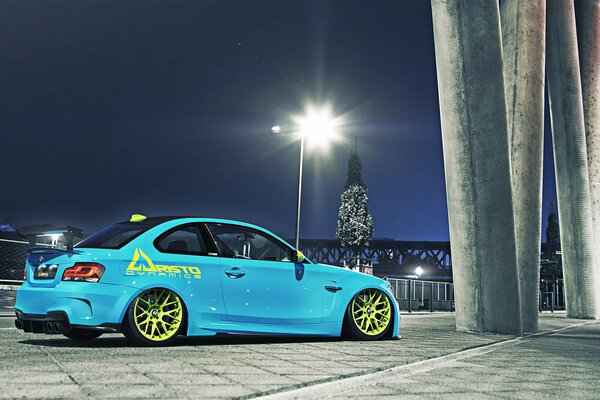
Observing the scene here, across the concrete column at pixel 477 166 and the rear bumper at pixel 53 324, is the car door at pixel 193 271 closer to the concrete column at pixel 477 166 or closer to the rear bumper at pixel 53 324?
the rear bumper at pixel 53 324

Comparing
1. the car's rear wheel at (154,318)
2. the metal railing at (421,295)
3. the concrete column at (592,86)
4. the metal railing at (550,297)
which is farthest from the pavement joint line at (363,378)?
the metal railing at (550,297)

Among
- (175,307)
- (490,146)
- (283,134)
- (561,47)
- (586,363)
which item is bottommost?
(586,363)

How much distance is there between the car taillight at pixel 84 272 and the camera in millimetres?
6578

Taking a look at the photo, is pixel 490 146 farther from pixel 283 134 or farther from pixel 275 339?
pixel 283 134

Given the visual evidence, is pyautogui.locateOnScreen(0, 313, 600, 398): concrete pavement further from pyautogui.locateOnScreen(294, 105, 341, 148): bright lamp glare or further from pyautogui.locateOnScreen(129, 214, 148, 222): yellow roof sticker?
pyautogui.locateOnScreen(294, 105, 341, 148): bright lamp glare

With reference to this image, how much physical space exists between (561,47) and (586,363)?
67.3 feet

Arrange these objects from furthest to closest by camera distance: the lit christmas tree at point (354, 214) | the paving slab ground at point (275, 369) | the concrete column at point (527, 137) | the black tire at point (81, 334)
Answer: the lit christmas tree at point (354, 214) < the concrete column at point (527, 137) < the black tire at point (81, 334) < the paving slab ground at point (275, 369)

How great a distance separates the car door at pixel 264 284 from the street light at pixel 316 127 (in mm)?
13683

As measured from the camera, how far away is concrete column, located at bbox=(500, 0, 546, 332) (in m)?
12.7

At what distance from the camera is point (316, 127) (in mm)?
22500

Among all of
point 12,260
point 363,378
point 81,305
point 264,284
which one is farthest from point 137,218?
point 12,260

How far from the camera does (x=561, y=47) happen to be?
2477cm

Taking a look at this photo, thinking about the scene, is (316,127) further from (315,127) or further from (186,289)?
(186,289)

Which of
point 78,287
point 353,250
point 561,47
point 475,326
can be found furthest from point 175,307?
point 353,250
